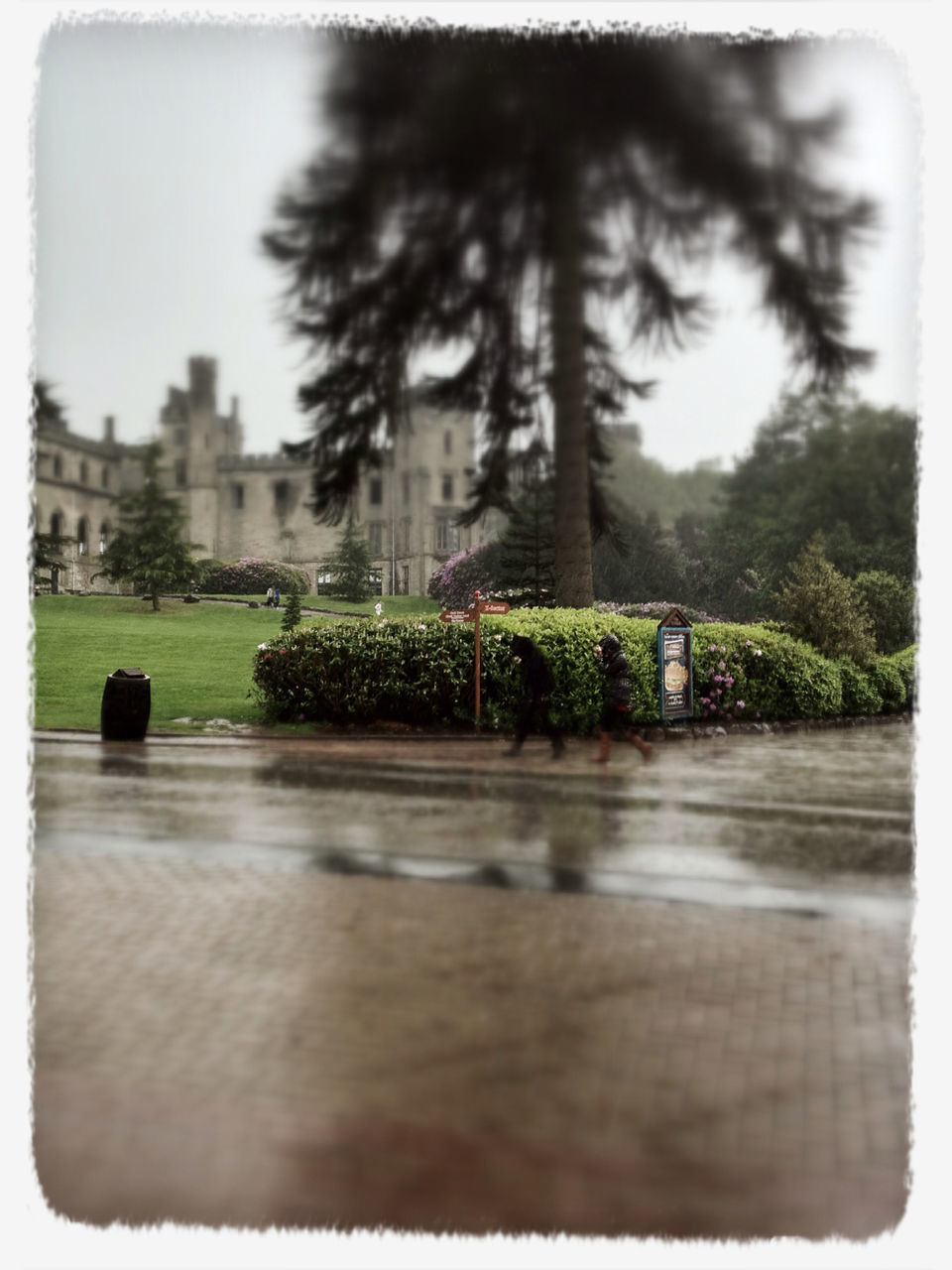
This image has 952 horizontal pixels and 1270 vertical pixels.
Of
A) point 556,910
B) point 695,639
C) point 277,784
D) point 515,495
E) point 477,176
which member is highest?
point 477,176

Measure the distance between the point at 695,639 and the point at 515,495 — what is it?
95.1 inches

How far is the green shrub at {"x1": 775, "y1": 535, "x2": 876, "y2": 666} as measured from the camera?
2.95m

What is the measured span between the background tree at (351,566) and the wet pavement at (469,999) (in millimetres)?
771

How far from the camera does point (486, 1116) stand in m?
1.85

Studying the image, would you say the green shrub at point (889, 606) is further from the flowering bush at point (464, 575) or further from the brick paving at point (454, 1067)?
the flowering bush at point (464, 575)

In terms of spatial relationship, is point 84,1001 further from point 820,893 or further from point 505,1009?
point 820,893

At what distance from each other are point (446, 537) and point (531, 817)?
61.5 inches

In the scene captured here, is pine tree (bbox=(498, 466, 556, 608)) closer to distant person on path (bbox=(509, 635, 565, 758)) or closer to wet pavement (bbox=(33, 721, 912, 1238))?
distant person on path (bbox=(509, 635, 565, 758))

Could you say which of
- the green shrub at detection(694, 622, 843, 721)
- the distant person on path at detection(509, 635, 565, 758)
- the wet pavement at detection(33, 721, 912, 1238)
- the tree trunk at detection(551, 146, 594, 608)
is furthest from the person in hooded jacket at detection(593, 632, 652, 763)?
the tree trunk at detection(551, 146, 594, 608)

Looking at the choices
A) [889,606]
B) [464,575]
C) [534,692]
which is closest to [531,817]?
[534,692]

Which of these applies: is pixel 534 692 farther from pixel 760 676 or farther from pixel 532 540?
pixel 760 676

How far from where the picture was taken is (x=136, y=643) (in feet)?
9.10

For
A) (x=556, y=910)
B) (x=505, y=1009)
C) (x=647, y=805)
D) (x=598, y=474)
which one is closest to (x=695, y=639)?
(x=647, y=805)

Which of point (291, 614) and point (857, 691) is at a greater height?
point (291, 614)
